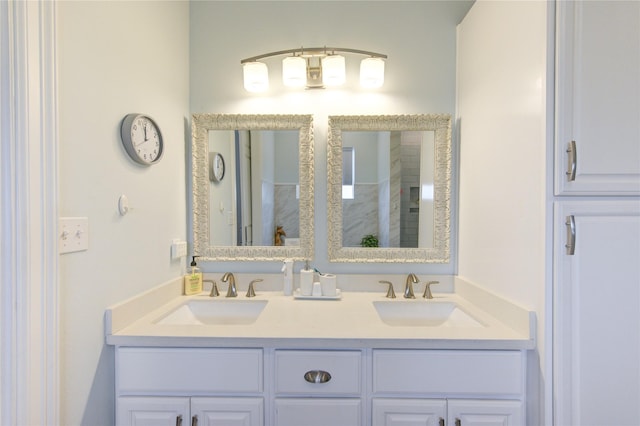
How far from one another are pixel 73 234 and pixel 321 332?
0.85 m

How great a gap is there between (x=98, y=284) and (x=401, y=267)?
1.33m

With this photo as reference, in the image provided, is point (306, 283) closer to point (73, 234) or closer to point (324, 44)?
point (73, 234)

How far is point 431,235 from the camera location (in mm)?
1731

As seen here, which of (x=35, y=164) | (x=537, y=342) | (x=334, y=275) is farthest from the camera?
(x=334, y=275)

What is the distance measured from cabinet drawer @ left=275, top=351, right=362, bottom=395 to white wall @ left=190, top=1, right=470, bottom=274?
0.64 meters

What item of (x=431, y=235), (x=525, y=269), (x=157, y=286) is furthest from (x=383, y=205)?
(x=157, y=286)

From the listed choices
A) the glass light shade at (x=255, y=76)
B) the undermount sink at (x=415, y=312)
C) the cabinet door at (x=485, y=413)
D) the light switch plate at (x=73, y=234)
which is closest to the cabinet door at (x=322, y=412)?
the cabinet door at (x=485, y=413)

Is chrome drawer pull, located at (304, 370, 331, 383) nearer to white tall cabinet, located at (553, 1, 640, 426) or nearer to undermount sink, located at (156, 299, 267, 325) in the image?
undermount sink, located at (156, 299, 267, 325)

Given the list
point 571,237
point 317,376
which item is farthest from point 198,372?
point 571,237

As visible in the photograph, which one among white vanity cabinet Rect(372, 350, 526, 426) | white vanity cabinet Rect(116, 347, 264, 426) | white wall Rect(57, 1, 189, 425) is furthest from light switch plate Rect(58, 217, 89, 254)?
white vanity cabinet Rect(372, 350, 526, 426)

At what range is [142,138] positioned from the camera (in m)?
1.32

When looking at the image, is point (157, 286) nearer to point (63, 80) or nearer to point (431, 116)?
point (63, 80)

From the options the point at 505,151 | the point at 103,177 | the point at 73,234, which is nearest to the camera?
the point at 73,234

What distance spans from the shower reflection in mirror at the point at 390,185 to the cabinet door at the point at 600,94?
728 mm
